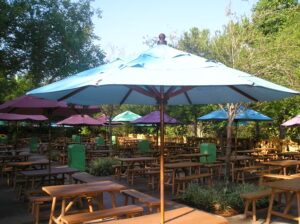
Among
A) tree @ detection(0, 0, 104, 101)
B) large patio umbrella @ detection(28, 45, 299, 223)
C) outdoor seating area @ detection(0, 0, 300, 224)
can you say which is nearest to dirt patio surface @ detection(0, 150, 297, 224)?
outdoor seating area @ detection(0, 0, 300, 224)

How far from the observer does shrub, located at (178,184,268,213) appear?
6.17 m

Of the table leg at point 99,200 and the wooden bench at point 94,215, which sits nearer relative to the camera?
the wooden bench at point 94,215

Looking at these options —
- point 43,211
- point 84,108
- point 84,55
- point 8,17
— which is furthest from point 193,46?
point 43,211

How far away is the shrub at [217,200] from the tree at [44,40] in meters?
9.57

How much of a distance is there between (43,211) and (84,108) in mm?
3262

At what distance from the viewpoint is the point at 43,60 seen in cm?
1436

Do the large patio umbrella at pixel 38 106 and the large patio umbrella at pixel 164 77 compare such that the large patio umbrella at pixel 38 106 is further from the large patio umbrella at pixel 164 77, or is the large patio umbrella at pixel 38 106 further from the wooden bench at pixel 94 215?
the wooden bench at pixel 94 215

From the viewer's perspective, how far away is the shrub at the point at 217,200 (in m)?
6.17

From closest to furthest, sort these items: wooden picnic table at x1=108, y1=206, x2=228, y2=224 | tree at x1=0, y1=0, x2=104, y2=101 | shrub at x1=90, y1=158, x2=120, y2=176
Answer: wooden picnic table at x1=108, y1=206, x2=228, y2=224 → shrub at x1=90, y1=158, x2=120, y2=176 → tree at x1=0, y1=0, x2=104, y2=101

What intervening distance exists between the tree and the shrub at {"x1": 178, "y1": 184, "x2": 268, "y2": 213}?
31.4 feet

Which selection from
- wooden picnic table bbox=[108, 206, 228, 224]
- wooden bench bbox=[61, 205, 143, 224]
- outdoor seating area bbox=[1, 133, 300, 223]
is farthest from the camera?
outdoor seating area bbox=[1, 133, 300, 223]

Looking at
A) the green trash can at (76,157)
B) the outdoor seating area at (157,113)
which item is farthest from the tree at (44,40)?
the green trash can at (76,157)

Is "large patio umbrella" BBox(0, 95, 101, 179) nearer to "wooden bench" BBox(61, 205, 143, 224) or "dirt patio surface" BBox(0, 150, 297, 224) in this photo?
"dirt patio surface" BBox(0, 150, 297, 224)

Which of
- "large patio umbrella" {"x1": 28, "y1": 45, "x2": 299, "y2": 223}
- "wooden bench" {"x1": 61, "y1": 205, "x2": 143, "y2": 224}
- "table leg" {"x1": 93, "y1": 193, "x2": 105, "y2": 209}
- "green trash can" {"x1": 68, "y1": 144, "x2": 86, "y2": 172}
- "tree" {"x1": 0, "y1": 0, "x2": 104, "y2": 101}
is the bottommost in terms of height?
"table leg" {"x1": 93, "y1": 193, "x2": 105, "y2": 209}
